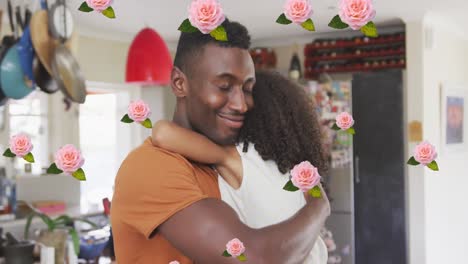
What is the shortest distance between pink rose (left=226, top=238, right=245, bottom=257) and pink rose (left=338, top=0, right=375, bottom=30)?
0.14 m

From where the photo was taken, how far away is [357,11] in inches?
10.5

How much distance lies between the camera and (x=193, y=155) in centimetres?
35

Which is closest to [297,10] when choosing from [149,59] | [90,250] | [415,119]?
[149,59]

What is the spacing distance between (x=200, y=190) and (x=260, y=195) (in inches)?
1.6

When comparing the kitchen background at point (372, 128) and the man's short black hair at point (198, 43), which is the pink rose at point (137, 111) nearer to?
the man's short black hair at point (198, 43)

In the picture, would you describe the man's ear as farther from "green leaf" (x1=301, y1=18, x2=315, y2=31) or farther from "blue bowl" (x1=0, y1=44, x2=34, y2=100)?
"blue bowl" (x1=0, y1=44, x2=34, y2=100)

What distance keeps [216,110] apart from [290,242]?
0.10 meters

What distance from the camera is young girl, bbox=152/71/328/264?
35 centimetres

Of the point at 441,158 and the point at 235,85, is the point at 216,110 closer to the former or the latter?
the point at 235,85

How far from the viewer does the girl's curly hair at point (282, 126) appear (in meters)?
0.35

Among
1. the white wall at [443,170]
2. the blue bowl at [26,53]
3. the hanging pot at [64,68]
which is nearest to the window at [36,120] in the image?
the blue bowl at [26,53]

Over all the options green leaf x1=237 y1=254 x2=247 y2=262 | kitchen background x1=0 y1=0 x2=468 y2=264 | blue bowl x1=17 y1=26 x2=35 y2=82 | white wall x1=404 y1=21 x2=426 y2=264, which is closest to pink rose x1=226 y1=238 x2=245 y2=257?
green leaf x1=237 y1=254 x2=247 y2=262

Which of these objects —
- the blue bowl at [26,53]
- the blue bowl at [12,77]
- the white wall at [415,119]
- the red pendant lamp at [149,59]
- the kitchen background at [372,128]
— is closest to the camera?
the red pendant lamp at [149,59]

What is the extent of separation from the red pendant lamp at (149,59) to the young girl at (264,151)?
1.63 feet
